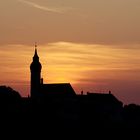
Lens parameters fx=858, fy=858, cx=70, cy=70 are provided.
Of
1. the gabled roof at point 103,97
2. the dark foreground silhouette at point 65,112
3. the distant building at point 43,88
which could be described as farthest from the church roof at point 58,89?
the gabled roof at point 103,97

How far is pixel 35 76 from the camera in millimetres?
180500

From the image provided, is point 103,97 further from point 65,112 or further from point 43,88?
point 65,112

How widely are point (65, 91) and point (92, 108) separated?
9.96m

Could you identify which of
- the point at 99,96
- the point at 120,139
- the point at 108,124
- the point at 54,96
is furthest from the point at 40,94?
the point at 120,139

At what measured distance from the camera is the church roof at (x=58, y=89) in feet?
578

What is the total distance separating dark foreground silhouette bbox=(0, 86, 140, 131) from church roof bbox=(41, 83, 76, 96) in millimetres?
1091

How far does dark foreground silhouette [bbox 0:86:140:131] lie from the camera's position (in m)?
126

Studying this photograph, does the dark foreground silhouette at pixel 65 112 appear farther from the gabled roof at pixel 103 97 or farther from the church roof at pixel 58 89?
the church roof at pixel 58 89

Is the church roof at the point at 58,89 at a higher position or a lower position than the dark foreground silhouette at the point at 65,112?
higher

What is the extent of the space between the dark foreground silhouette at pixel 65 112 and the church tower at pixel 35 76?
165 inches

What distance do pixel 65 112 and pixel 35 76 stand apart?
18518 millimetres

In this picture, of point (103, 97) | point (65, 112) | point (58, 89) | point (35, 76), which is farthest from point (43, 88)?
point (103, 97)

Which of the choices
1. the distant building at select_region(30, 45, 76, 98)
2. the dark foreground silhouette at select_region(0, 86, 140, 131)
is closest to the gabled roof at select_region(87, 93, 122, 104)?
the dark foreground silhouette at select_region(0, 86, 140, 131)

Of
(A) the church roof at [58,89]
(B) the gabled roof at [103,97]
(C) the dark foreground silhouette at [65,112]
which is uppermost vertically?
(A) the church roof at [58,89]
